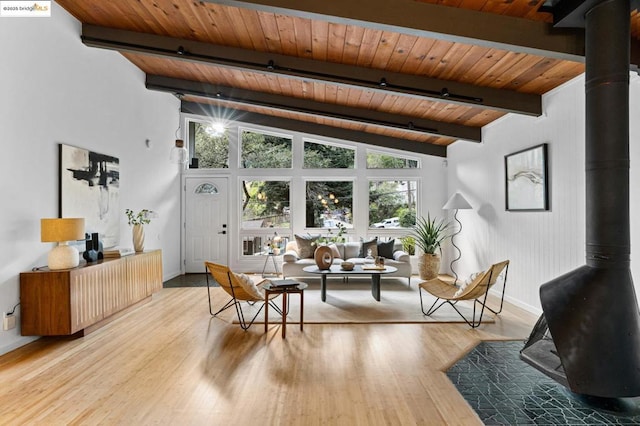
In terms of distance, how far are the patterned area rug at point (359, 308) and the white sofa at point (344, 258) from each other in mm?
324

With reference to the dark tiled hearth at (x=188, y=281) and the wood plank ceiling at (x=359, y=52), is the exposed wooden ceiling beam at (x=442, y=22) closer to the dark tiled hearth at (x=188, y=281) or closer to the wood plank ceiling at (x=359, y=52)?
the wood plank ceiling at (x=359, y=52)

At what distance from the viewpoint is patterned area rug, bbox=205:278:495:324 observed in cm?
424

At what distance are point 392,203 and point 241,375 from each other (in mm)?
5701

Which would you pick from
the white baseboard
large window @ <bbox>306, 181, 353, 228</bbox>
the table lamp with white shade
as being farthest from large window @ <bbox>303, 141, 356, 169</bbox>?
the white baseboard

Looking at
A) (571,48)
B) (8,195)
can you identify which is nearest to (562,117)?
(571,48)

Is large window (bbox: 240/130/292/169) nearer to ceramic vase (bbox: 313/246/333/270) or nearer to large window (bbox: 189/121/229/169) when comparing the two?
large window (bbox: 189/121/229/169)

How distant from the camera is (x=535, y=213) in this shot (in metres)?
4.62

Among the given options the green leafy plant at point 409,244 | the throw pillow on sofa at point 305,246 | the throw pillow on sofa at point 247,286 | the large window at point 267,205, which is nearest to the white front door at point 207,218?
the large window at point 267,205

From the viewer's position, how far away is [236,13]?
3578 millimetres

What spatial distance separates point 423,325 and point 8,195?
4.36 m

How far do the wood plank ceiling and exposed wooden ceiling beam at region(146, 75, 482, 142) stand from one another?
0.02 meters

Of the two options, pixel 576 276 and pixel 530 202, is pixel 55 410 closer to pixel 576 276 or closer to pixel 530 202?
pixel 576 276

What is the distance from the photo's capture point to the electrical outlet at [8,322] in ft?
10.6

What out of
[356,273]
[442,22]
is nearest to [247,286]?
[356,273]
